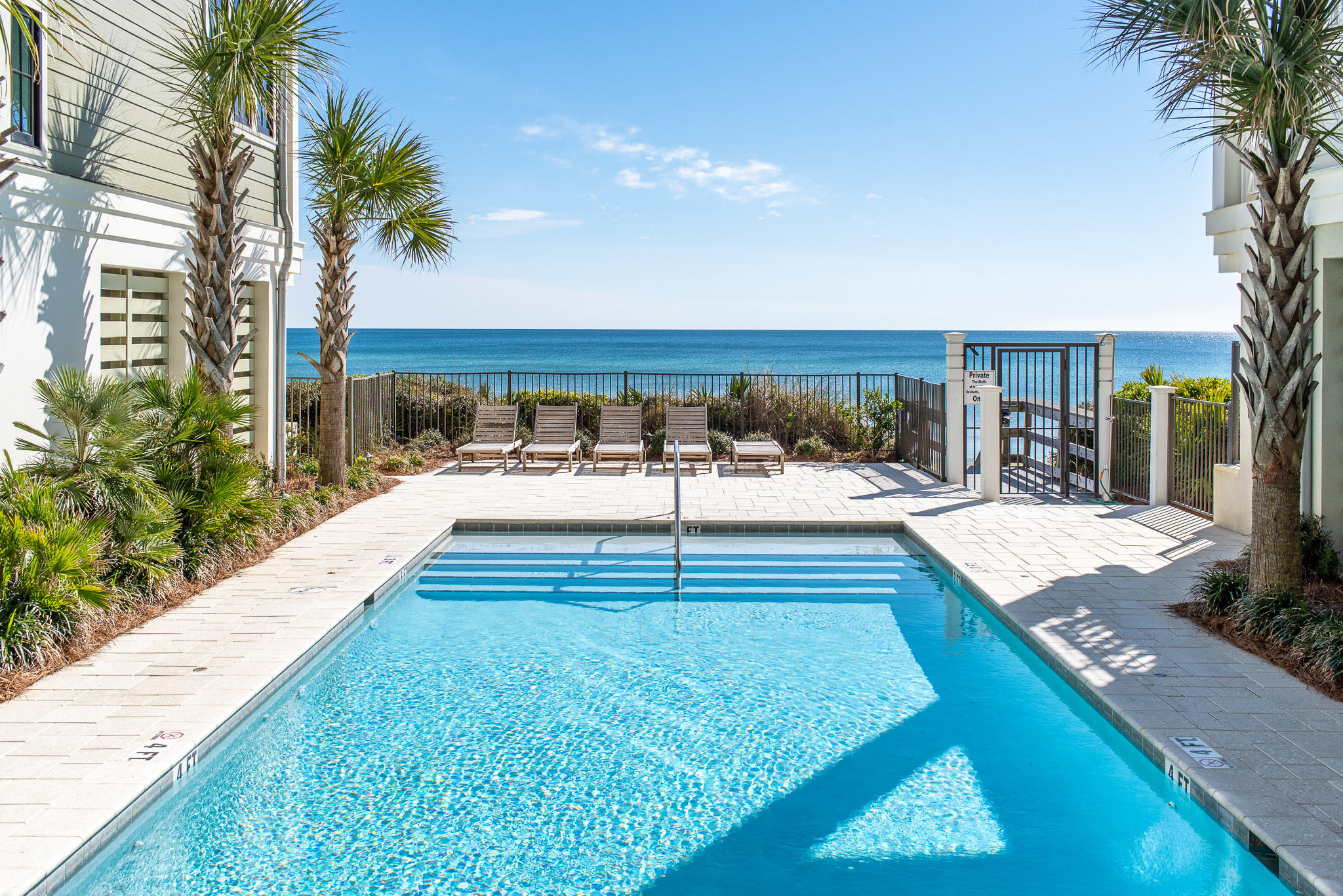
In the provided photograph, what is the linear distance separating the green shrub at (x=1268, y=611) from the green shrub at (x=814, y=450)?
8.76 meters

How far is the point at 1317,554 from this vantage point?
6.39 m

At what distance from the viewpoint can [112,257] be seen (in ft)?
25.5

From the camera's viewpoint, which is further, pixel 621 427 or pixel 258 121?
pixel 621 427

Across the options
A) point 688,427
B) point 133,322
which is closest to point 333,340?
point 133,322

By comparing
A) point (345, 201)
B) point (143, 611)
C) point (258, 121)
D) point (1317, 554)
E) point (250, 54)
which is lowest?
point (143, 611)

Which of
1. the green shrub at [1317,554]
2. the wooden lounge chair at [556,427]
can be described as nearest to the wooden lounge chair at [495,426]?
the wooden lounge chair at [556,427]

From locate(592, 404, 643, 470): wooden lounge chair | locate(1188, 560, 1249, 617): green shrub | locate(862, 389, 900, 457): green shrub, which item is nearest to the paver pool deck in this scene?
locate(1188, 560, 1249, 617): green shrub

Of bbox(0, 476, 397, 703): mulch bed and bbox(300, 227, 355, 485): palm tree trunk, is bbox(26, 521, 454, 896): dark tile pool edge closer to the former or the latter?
bbox(0, 476, 397, 703): mulch bed

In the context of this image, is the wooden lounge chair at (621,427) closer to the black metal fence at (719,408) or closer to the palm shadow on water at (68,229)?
the black metal fence at (719,408)

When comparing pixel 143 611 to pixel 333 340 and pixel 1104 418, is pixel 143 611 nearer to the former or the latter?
pixel 333 340

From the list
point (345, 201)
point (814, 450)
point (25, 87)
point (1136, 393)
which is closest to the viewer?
point (25, 87)

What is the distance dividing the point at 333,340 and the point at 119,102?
10.3ft

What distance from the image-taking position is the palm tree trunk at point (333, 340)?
10117 millimetres

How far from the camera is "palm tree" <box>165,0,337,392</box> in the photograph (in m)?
7.71
